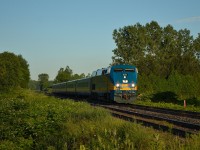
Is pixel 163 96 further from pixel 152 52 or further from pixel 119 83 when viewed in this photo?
pixel 152 52

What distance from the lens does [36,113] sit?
1680 centimetres

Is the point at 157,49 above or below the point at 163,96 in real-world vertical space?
above

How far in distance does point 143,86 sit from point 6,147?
119 feet

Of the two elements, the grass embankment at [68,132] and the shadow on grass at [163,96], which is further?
the shadow on grass at [163,96]

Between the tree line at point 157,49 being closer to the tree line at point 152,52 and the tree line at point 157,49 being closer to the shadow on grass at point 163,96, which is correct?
the tree line at point 152,52

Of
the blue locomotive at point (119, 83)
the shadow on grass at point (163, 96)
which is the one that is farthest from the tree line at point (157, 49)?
the blue locomotive at point (119, 83)

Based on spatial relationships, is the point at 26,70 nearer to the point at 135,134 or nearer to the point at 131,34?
the point at 131,34

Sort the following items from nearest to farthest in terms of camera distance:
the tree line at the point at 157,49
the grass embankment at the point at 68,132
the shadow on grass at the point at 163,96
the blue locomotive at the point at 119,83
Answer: the grass embankment at the point at 68,132, the blue locomotive at the point at 119,83, the shadow on grass at the point at 163,96, the tree line at the point at 157,49

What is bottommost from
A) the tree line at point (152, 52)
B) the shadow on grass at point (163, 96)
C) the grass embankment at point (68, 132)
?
the grass embankment at point (68, 132)

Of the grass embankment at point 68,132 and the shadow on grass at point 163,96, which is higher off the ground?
the shadow on grass at point 163,96

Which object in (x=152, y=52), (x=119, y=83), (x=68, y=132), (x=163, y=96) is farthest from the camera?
(x=152, y=52)

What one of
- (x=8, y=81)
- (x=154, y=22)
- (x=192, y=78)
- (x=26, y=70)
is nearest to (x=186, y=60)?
(x=192, y=78)

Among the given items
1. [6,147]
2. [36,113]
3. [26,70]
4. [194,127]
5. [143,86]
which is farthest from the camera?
[26,70]

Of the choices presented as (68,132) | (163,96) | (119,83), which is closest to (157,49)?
(163,96)
